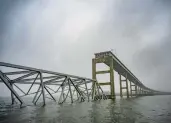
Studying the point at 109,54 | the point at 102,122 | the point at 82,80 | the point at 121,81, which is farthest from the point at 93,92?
the point at 121,81

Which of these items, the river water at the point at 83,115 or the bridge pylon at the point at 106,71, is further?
the bridge pylon at the point at 106,71

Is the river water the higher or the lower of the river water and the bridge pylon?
the lower

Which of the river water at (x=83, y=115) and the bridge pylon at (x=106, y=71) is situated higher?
the bridge pylon at (x=106, y=71)

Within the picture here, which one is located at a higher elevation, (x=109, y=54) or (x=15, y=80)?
(x=109, y=54)

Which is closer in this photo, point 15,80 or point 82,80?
point 15,80

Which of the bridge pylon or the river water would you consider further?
the bridge pylon

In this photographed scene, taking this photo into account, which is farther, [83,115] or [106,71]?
[106,71]

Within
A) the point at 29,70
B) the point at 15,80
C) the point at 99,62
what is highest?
the point at 99,62

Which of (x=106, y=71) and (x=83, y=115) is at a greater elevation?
(x=106, y=71)

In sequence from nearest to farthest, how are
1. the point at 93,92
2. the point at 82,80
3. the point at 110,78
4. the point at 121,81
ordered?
the point at 82,80, the point at 93,92, the point at 110,78, the point at 121,81

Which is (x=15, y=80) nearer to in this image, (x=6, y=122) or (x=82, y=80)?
(x=6, y=122)

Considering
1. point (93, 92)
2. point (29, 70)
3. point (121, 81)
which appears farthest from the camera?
point (121, 81)
